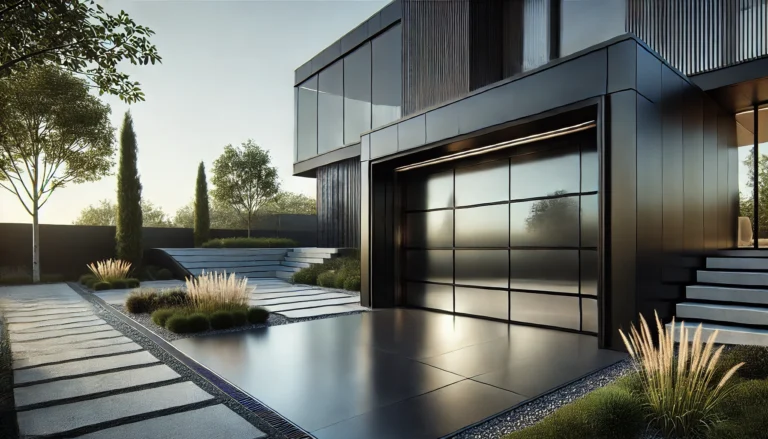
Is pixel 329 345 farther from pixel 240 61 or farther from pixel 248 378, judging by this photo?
pixel 240 61

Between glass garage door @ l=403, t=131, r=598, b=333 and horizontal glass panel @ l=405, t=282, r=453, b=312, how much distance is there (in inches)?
0.7

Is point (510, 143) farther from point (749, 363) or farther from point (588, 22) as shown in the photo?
point (749, 363)

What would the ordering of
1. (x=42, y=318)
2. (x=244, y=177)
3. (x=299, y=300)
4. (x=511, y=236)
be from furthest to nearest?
(x=244, y=177)
(x=299, y=300)
(x=42, y=318)
(x=511, y=236)

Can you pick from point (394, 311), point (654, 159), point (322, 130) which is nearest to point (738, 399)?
point (654, 159)

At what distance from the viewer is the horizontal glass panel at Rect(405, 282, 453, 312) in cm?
711

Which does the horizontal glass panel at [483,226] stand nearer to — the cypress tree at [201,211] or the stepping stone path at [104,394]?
the stepping stone path at [104,394]

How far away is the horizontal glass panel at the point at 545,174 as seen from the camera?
5.45 metres

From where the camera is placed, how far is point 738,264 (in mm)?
5297

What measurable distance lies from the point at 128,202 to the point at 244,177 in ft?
20.5

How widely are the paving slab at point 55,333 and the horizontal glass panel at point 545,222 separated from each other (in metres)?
6.12

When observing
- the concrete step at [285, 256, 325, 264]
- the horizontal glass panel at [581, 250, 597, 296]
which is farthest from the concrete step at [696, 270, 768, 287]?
the concrete step at [285, 256, 325, 264]

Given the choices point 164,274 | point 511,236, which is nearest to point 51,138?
point 164,274

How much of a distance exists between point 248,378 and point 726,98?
25.1ft

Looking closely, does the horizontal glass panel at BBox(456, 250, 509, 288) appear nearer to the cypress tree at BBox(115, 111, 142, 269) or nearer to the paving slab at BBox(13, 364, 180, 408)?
the paving slab at BBox(13, 364, 180, 408)
